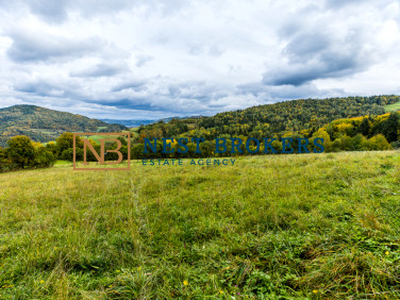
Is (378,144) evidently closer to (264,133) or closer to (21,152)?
(264,133)

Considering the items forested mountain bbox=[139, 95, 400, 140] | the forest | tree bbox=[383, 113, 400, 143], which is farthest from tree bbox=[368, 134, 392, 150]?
forested mountain bbox=[139, 95, 400, 140]

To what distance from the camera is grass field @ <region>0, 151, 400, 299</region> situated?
2.45 metres

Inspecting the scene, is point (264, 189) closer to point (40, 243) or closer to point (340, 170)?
point (340, 170)

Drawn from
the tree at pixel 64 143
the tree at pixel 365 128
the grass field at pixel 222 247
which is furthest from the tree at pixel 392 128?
the tree at pixel 64 143

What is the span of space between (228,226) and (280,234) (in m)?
1.11

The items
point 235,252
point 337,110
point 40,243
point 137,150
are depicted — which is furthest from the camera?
point 337,110

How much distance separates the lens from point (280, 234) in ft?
11.5

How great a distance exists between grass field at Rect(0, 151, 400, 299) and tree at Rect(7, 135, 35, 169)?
41.7 m

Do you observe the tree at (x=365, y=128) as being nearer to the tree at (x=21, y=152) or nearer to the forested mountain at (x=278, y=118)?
the forested mountain at (x=278, y=118)

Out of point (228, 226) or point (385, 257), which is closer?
point (385, 257)

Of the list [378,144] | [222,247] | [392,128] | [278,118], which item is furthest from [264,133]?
[222,247]

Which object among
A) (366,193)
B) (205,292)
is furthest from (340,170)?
(205,292)

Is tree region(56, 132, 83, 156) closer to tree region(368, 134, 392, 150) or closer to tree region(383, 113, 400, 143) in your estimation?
tree region(368, 134, 392, 150)

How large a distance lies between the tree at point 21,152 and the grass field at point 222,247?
41.7m
